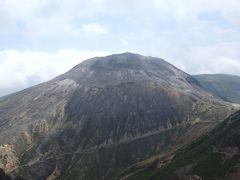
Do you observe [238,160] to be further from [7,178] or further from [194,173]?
[7,178]

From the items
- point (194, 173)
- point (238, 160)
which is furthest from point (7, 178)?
point (238, 160)

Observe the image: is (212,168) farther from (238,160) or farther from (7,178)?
(7,178)

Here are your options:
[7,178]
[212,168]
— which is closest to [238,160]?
[212,168]

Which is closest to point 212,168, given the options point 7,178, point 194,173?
point 194,173

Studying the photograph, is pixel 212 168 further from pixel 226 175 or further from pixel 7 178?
pixel 7 178

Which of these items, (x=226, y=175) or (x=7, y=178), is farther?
(x=7, y=178)
